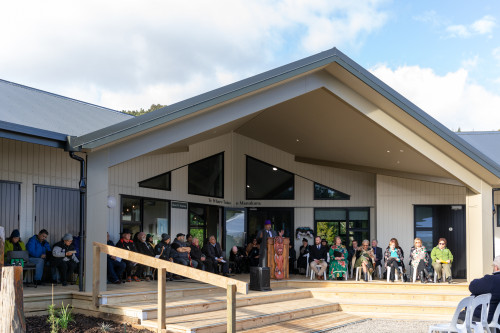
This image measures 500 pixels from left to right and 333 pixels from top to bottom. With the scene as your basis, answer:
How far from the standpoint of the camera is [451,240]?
1491cm

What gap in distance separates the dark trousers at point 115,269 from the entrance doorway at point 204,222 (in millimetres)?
4334

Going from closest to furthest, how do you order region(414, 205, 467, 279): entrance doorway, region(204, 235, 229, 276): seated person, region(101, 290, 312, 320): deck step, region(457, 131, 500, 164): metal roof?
region(101, 290, 312, 320): deck step, region(204, 235, 229, 276): seated person, region(457, 131, 500, 164): metal roof, region(414, 205, 467, 279): entrance doorway

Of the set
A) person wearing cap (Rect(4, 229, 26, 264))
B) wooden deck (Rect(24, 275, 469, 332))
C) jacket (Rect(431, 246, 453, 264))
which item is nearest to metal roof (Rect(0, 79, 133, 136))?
person wearing cap (Rect(4, 229, 26, 264))

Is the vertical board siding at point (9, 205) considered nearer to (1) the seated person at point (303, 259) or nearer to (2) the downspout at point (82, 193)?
(2) the downspout at point (82, 193)

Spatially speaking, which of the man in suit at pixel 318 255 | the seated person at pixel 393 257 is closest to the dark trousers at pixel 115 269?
the man in suit at pixel 318 255

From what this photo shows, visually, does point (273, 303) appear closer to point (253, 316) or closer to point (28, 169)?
point (253, 316)

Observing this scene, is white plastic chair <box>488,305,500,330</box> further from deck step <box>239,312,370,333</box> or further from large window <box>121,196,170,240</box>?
large window <box>121,196,170,240</box>

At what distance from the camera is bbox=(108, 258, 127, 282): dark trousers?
10.2 m

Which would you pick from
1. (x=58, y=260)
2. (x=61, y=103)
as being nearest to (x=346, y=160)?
(x=61, y=103)

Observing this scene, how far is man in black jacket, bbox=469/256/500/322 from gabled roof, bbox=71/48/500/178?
4.94m

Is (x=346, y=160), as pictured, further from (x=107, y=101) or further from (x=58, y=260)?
(x=107, y=101)

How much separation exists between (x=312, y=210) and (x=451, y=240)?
372 cm

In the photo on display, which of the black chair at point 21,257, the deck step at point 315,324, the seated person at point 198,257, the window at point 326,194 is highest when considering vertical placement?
the window at point 326,194

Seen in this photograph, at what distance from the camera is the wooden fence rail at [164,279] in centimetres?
648
